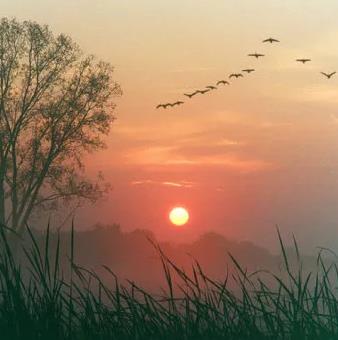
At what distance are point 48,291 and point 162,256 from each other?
87 cm

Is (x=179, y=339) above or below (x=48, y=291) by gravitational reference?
below

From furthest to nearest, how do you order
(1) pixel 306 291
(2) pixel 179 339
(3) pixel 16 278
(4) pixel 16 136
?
(4) pixel 16 136 < (1) pixel 306 291 < (2) pixel 179 339 < (3) pixel 16 278

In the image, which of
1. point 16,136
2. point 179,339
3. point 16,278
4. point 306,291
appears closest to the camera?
point 16,278

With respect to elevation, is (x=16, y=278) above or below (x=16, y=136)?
Answer: below

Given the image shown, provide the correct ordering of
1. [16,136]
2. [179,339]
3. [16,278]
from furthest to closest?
[16,136], [179,339], [16,278]

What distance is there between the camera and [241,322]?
224 inches

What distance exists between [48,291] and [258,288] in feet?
6.21

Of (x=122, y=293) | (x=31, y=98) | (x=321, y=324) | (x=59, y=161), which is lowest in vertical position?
(x=321, y=324)

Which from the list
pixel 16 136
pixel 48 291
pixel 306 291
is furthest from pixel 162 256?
pixel 16 136

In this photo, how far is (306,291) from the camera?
19.8 ft

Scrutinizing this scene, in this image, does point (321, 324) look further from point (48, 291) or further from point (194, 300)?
point (48, 291)

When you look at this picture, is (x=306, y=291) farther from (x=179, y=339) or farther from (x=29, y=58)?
(x=29, y=58)

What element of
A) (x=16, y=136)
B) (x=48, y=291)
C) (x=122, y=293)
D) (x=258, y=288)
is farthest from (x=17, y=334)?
(x=16, y=136)

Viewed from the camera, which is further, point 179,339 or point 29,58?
point 29,58
